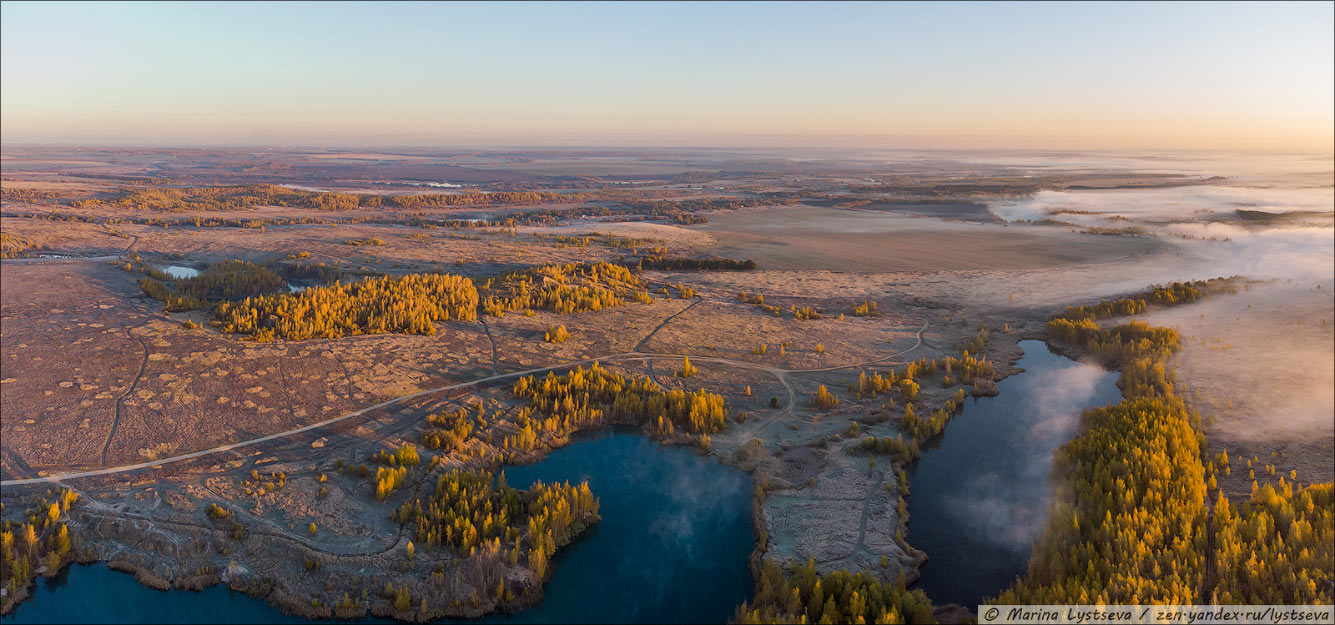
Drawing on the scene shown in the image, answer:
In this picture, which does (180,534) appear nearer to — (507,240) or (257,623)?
(257,623)

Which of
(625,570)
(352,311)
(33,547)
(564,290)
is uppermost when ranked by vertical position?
(352,311)

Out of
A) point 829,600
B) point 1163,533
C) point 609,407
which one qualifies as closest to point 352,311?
point 609,407

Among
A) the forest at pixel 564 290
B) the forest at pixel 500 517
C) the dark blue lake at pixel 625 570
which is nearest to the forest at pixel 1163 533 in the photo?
the dark blue lake at pixel 625 570

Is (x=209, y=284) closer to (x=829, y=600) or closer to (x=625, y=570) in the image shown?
(x=625, y=570)

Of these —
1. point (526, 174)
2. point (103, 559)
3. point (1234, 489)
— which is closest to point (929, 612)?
point (1234, 489)

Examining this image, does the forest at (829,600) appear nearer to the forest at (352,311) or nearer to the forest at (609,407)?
the forest at (609,407)

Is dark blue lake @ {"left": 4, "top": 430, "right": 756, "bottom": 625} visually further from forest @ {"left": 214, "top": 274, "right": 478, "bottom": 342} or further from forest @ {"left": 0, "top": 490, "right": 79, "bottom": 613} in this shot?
forest @ {"left": 214, "top": 274, "right": 478, "bottom": 342}
